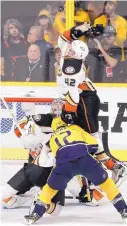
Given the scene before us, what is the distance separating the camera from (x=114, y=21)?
5535 millimetres

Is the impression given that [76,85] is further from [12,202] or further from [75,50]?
[12,202]

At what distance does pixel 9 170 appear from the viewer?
5070mm

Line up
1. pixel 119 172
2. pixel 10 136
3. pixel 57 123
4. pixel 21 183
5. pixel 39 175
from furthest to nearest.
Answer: pixel 10 136 → pixel 119 172 → pixel 21 183 → pixel 39 175 → pixel 57 123

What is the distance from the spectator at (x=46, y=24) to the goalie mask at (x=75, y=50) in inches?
75.5

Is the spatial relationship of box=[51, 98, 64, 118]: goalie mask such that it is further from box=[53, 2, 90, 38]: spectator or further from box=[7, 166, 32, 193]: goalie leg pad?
box=[53, 2, 90, 38]: spectator

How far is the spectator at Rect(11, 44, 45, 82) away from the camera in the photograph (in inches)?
220

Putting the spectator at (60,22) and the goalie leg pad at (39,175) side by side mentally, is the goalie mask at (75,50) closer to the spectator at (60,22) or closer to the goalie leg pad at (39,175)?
the goalie leg pad at (39,175)

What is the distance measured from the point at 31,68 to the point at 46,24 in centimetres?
41

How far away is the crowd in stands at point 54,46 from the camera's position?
5512 millimetres

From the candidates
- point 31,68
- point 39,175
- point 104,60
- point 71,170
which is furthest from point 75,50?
point 31,68

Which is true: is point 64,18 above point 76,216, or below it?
above

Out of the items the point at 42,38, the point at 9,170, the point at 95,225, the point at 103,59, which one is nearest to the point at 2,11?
the point at 42,38

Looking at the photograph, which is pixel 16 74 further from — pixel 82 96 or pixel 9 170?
pixel 82 96

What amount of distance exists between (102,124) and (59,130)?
5.81ft
